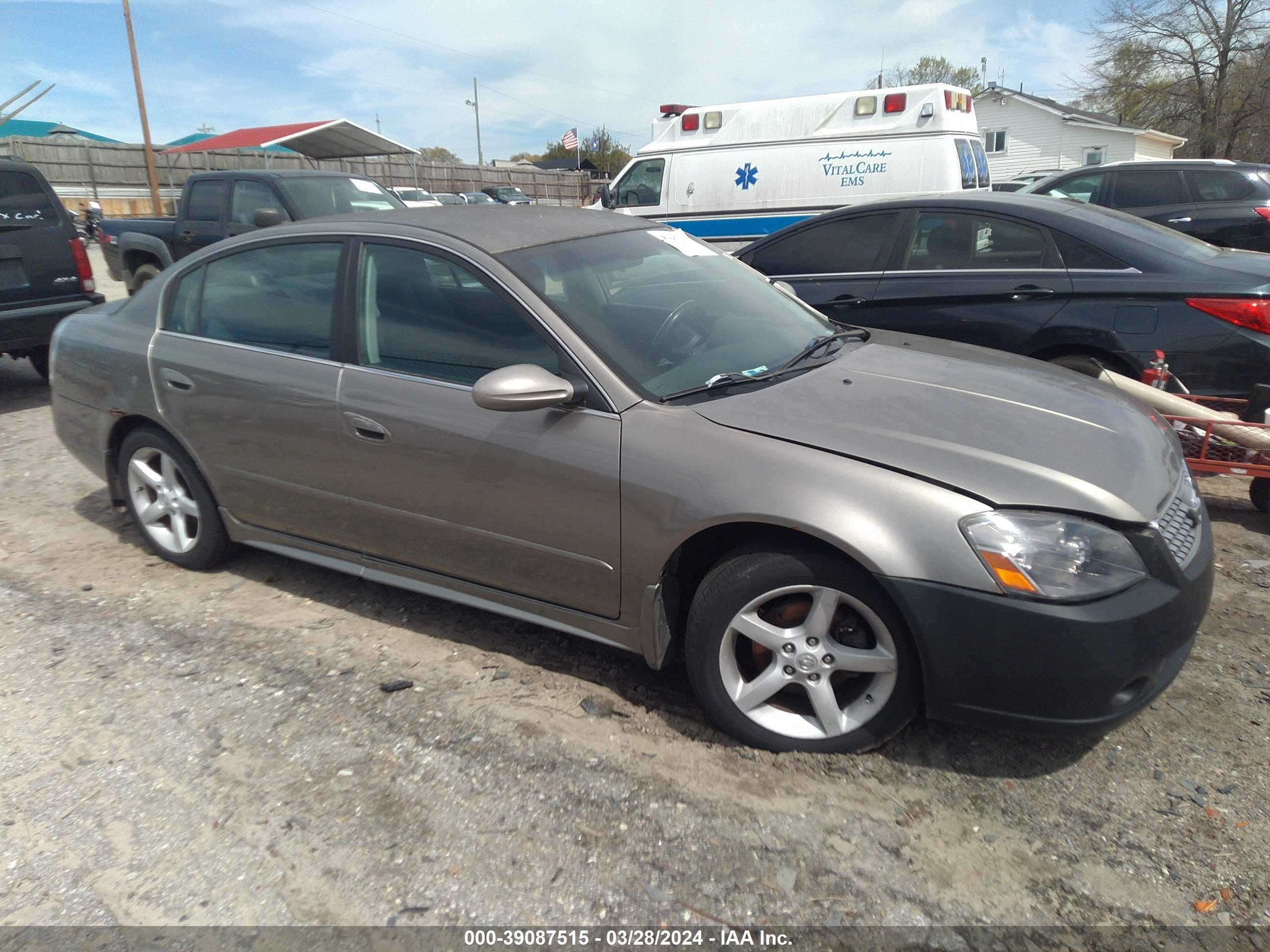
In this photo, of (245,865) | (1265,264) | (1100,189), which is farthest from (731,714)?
(1100,189)

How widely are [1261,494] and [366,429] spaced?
4.41 meters

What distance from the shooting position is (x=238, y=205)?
32.1 feet

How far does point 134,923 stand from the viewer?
87.4 inches

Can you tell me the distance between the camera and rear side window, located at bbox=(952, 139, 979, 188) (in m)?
10.5

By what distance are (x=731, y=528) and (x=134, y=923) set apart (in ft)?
6.34

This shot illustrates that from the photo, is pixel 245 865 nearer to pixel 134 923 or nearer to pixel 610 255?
pixel 134 923

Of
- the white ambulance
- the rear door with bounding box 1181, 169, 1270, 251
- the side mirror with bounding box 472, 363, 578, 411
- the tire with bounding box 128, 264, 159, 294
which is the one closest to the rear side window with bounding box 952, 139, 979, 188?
the white ambulance

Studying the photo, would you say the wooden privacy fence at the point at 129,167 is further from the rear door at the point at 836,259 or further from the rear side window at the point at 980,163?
the rear door at the point at 836,259

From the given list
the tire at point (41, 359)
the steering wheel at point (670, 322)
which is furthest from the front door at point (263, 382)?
the tire at point (41, 359)

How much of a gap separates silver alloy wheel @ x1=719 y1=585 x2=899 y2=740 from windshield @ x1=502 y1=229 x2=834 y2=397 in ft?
2.79

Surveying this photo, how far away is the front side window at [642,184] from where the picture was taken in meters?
12.0

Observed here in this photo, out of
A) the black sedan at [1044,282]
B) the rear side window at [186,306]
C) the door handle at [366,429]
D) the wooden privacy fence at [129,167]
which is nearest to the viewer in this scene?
the door handle at [366,429]

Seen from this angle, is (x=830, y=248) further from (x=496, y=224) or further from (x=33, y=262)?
(x=33, y=262)

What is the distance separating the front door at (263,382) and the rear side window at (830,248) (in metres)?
3.63
